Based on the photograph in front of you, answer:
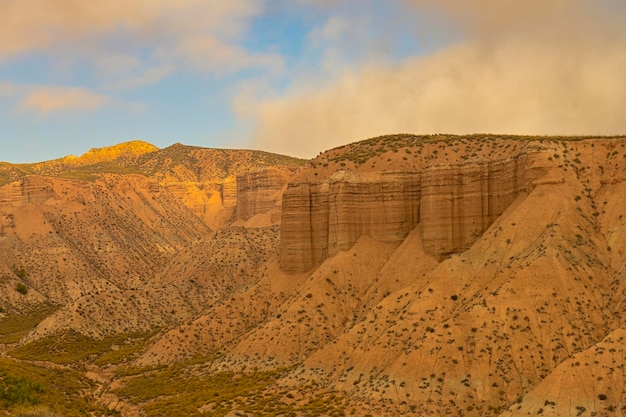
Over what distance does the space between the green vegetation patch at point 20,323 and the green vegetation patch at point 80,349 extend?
12012 millimetres

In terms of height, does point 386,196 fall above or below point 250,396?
above

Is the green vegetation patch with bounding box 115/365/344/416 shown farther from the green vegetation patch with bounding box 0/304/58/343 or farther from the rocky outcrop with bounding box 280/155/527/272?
the green vegetation patch with bounding box 0/304/58/343

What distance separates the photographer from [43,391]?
77.6 metres

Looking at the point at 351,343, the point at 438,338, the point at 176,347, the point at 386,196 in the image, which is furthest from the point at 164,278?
the point at 438,338

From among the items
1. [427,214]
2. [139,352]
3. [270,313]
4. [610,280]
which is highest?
[427,214]

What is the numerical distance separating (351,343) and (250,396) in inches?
409

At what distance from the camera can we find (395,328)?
6744 centimetres

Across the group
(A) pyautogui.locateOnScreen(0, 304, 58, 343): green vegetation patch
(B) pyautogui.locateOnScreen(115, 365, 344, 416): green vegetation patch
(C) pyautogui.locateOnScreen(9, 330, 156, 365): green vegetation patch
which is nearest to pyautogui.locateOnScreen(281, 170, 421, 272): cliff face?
(B) pyautogui.locateOnScreen(115, 365, 344, 416): green vegetation patch

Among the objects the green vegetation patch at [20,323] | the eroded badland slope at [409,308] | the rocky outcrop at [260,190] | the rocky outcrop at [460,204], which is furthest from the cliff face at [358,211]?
the rocky outcrop at [260,190]

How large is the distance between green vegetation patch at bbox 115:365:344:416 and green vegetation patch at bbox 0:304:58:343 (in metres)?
38.8

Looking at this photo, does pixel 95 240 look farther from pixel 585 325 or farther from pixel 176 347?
pixel 585 325

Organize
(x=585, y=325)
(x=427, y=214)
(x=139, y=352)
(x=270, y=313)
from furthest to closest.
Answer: (x=139, y=352) < (x=270, y=313) < (x=427, y=214) < (x=585, y=325)

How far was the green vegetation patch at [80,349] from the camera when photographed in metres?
100

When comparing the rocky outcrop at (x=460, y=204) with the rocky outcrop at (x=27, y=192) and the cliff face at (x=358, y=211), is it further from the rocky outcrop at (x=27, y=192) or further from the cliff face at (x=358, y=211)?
the rocky outcrop at (x=27, y=192)
